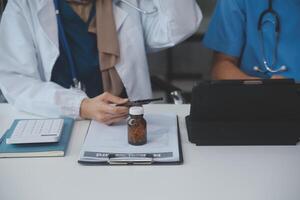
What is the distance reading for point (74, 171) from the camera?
946 mm

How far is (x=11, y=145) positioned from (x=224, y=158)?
57cm

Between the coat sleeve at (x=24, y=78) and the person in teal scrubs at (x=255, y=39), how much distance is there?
635 millimetres

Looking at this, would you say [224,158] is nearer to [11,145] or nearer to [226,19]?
[11,145]

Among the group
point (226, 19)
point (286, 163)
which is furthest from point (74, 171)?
point (226, 19)

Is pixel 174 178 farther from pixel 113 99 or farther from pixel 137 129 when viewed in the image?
pixel 113 99

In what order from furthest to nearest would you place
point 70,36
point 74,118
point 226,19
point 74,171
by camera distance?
point 226,19
point 70,36
point 74,118
point 74,171

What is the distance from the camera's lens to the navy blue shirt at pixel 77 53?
4.73ft

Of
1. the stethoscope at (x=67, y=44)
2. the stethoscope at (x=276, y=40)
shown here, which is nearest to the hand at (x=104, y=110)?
the stethoscope at (x=67, y=44)

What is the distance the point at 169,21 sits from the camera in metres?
1.47

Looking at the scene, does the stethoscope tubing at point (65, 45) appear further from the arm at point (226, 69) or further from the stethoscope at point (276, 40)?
the stethoscope at point (276, 40)

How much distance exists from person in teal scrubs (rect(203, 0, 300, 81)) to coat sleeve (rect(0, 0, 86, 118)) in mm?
635

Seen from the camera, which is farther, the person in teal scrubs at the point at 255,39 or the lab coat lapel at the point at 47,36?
the person in teal scrubs at the point at 255,39

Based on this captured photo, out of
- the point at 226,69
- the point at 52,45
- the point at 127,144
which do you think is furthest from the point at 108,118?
the point at 226,69

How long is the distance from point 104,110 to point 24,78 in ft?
1.18
